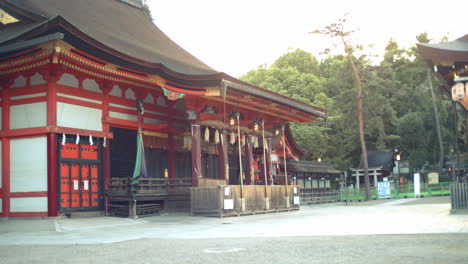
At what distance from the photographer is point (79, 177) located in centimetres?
1844

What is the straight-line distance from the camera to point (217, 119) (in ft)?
74.3

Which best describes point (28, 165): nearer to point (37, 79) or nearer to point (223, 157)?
point (37, 79)

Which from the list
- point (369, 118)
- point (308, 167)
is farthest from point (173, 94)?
point (369, 118)

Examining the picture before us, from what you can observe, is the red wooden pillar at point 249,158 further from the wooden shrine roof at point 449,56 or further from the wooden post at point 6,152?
the wooden post at point 6,152

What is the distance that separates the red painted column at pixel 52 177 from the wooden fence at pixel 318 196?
64.4 ft

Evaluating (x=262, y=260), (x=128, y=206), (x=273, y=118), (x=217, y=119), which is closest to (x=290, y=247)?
(x=262, y=260)

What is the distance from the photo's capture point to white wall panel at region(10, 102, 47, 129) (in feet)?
57.5

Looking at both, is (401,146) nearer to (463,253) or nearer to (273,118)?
(273,118)

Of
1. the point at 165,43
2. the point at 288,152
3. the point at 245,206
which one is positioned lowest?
the point at 245,206

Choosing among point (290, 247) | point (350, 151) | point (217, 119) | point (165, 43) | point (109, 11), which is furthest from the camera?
point (350, 151)

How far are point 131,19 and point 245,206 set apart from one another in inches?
449

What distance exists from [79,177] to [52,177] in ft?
4.37

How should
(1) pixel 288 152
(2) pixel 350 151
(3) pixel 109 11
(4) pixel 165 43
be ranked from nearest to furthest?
(3) pixel 109 11 → (4) pixel 165 43 → (1) pixel 288 152 → (2) pixel 350 151

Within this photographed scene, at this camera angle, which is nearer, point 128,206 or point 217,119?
point 128,206
